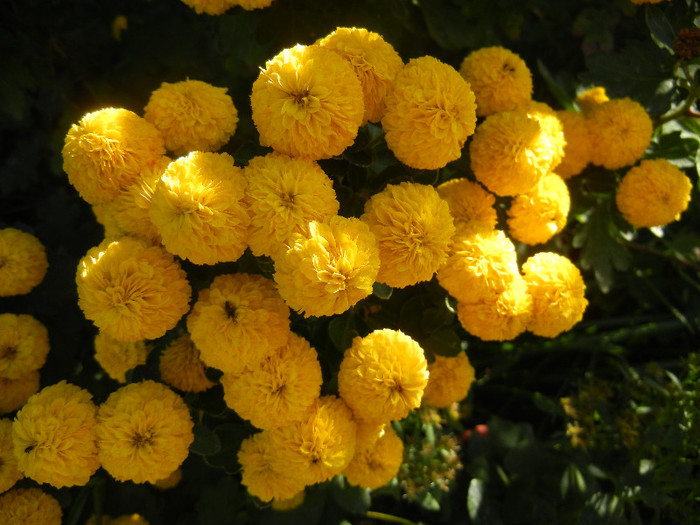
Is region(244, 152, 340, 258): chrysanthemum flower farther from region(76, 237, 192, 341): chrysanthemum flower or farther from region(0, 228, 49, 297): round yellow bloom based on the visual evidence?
region(0, 228, 49, 297): round yellow bloom

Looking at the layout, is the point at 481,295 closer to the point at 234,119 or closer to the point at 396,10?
the point at 234,119

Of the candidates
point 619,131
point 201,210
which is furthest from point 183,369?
point 619,131

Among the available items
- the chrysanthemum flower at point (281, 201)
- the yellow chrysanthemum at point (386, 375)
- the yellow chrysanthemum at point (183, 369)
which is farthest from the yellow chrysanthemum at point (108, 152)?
the yellow chrysanthemum at point (386, 375)

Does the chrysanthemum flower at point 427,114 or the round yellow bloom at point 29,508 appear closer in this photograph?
the chrysanthemum flower at point 427,114

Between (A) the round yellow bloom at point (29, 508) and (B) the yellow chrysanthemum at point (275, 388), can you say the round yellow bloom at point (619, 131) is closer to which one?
(B) the yellow chrysanthemum at point (275, 388)

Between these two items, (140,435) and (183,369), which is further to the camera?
(183,369)

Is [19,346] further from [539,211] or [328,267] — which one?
[539,211]
